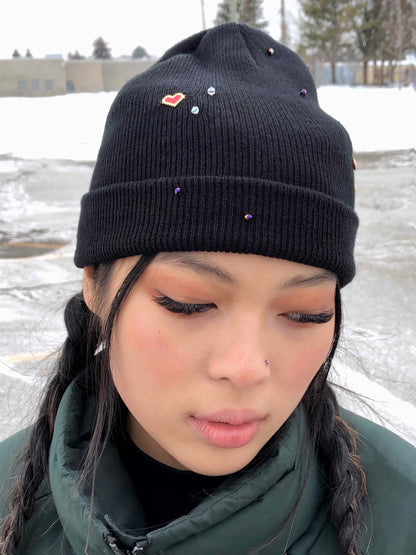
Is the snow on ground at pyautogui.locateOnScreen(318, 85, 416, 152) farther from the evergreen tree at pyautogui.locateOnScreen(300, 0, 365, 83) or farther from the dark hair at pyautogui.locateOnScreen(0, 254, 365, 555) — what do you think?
the evergreen tree at pyautogui.locateOnScreen(300, 0, 365, 83)

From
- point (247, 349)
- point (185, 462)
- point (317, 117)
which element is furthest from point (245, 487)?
point (317, 117)

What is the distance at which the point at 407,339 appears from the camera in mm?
3621

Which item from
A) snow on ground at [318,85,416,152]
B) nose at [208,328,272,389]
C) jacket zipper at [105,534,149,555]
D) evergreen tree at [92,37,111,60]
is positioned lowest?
snow on ground at [318,85,416,152]

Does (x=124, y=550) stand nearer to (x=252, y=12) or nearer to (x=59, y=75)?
(x=59, y=75)

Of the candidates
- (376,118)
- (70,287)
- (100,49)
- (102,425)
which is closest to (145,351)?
(102,425)

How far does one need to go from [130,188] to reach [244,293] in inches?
14.1

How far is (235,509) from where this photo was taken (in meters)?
1.18

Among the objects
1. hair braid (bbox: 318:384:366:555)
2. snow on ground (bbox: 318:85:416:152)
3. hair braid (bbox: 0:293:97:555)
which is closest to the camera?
hair braid (bbox: 318:384:366:555)

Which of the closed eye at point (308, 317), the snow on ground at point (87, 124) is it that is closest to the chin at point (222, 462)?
the closed eye at point (308, 317)

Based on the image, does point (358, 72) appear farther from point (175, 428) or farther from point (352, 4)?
point (175, 428)

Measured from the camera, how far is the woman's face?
1.14 metres

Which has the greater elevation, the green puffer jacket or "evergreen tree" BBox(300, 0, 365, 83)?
"evergreen tree" BBox(300, 0, 365, 83)

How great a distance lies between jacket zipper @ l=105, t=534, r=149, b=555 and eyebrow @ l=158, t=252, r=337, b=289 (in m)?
0.54

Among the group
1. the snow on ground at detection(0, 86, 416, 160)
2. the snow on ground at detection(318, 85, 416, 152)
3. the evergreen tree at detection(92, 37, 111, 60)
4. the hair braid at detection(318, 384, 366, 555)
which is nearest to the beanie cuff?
the hair braid at detection(318, 384, 366, 555)
